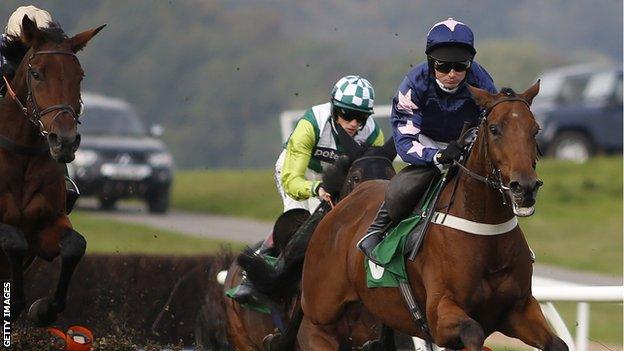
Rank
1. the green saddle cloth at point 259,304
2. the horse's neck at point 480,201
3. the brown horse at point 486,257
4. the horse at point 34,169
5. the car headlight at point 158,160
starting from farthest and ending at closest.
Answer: the car headlight at point 158,160
the green saddle cloth at point 259,304
the horse at point 34,169
the horse's neck at point 480,201
the brown horse at point 486,257

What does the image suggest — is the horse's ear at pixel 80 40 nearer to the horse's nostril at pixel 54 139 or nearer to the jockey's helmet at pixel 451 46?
the horse's nostril at pixel 54 139

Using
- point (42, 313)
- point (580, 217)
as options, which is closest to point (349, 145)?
point (42, 313)

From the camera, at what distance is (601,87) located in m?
26.2

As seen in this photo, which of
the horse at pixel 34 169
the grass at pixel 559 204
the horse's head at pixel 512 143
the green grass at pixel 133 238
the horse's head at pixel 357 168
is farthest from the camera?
the grass at pixel 559 204

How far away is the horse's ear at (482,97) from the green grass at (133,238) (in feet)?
39.8

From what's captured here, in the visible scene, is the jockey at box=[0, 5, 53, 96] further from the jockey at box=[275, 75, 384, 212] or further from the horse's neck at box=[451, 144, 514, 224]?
the horse's neck at box=[451, 144, 514, 224]

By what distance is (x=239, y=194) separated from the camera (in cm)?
2411

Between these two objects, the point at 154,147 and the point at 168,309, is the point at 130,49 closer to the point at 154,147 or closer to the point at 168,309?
the point at 154,147

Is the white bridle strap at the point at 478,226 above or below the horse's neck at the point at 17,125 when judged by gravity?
below

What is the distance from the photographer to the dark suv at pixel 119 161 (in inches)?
836

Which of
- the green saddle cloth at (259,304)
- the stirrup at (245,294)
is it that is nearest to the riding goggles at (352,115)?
the green saddle cloth at (259,304)

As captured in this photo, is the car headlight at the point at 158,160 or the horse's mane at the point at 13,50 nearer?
the horse's mane at the point at 13,50

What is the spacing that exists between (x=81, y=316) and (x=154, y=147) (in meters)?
12.2

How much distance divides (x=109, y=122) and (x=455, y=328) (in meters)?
16.9
